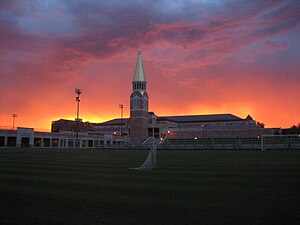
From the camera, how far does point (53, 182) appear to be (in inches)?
407

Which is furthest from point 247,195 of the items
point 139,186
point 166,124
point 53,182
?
point 166,124

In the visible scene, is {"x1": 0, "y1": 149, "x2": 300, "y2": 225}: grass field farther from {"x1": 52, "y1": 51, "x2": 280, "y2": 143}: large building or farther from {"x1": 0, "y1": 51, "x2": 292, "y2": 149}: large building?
{"x1": 52, "y1": 51, "x2": 280, "y2": 143}: large building

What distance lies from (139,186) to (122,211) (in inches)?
125

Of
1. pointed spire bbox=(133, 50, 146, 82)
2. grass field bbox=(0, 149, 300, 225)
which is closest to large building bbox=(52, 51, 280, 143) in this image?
pointed spire bbox=(133, 50, 146, 82)

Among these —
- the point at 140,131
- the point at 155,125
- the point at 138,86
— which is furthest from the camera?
the point at 155,125

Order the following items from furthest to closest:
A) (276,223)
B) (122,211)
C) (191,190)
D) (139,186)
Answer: (139,186) < (191,190) < (122,211) < (276,223)

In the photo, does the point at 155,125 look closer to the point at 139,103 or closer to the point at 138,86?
the point at 139,103

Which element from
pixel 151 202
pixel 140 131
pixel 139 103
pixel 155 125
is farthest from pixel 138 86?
pixel 151 202

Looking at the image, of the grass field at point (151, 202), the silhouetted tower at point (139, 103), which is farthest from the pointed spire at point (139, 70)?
the grass field at point (151, 202)

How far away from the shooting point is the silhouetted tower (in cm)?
9562

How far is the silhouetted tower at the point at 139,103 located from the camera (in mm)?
95625

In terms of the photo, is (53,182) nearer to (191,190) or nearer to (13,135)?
(191,190)

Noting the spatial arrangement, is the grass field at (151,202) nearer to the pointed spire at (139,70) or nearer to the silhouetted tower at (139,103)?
the silhouetted tower at (139,103)

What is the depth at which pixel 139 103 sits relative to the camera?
9575 cm
